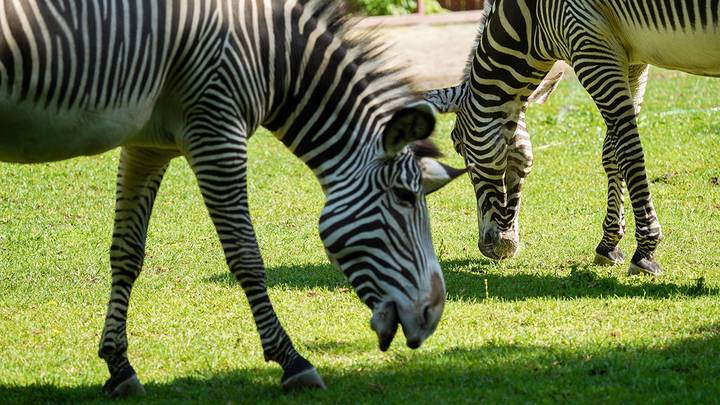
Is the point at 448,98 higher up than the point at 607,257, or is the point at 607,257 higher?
the point at 448,98

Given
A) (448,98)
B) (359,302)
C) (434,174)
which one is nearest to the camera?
(434,174)

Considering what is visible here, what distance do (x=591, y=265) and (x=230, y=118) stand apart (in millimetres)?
4691

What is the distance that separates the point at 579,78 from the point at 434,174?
3.33 meters

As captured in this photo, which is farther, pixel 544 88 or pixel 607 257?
pixel 544 88

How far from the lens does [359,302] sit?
27.6ft

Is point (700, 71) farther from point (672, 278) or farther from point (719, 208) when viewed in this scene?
point (719, 208)

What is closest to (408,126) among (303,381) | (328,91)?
(328,91)

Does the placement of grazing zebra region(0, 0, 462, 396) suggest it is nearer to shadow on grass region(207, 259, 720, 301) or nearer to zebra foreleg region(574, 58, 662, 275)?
shadow on grass region(207, 259, 720, 301)

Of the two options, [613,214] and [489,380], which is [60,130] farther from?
[613,214]

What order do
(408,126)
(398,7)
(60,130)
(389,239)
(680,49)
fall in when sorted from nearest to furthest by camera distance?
(60,130) → (408,126) → (389,239) → (680,49) → (398,7)

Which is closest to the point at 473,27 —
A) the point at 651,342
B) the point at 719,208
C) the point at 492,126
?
the point at 719,208

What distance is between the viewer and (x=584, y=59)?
348 inches

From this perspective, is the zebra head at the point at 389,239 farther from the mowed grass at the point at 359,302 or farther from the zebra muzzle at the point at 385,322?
the mowed grass at the point at 359,302

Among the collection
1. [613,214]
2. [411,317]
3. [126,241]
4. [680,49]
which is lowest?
[613,214]
